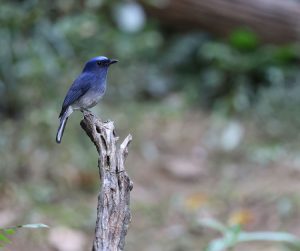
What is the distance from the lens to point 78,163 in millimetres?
6312

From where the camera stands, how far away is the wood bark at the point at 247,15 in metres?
8.97

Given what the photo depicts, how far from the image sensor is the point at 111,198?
2.30 meters

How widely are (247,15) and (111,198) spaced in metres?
7.22

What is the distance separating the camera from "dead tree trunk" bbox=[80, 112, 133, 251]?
218 cm

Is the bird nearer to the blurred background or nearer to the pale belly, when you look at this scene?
the pale belly

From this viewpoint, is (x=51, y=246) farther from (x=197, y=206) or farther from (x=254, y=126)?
(x=254, y=126)

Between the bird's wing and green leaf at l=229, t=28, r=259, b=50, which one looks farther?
green leaf at l=229, t=28, r=259, b=50

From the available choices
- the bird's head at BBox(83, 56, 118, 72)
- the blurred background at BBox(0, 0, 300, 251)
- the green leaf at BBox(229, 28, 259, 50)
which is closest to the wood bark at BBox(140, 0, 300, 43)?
the blurred background at BBox(0, 0, 300, 251)

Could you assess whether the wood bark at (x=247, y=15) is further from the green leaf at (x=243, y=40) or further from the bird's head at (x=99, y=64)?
the bird's head at (x=99, y=64)

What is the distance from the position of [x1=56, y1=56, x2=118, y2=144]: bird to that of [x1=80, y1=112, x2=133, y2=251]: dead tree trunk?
1.19 m

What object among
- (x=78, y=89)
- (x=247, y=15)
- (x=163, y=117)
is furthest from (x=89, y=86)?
(x=247, y=15)

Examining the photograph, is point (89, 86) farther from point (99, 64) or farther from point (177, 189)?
point (177, 189)

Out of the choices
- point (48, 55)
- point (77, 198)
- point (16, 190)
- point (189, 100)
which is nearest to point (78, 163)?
point (77, 198)

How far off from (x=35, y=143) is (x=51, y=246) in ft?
4.45
